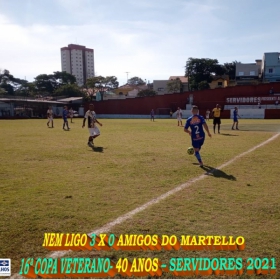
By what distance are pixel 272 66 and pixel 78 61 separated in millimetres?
110776

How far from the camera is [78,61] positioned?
151125mm

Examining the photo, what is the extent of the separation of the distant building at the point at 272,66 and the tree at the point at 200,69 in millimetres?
11803

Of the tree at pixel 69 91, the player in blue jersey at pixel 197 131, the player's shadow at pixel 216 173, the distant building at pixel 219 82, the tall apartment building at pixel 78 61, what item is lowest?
the player's shadow at pixel 216 173

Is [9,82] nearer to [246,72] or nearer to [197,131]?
[246,72]

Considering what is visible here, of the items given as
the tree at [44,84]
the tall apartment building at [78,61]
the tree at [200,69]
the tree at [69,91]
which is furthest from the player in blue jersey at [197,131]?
the tall apartment building at [78,61]

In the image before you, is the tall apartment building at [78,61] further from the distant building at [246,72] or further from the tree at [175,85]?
the distant building at [246,72]

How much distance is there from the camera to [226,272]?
3.10 meters

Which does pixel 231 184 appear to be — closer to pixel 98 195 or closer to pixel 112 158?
pixel 98 195

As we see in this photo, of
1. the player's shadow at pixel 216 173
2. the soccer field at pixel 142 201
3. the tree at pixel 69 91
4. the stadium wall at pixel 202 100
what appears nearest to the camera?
the soccer field at pixel 142 201

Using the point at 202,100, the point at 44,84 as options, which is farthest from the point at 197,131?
the point at 44,84

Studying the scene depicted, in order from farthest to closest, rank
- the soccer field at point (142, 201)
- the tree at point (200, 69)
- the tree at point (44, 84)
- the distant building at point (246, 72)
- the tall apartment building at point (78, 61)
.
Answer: the tall apartment building at point (78, 61)
the tree at point (44, 84)
the distant building at point (246, 72)
the tree at point (200, 69)
the soccer field at point (142, 201)

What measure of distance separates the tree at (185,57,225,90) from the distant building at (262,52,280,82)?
11.8 m

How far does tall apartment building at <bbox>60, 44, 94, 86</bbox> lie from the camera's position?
148 metres

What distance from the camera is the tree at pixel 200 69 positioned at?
235ft
